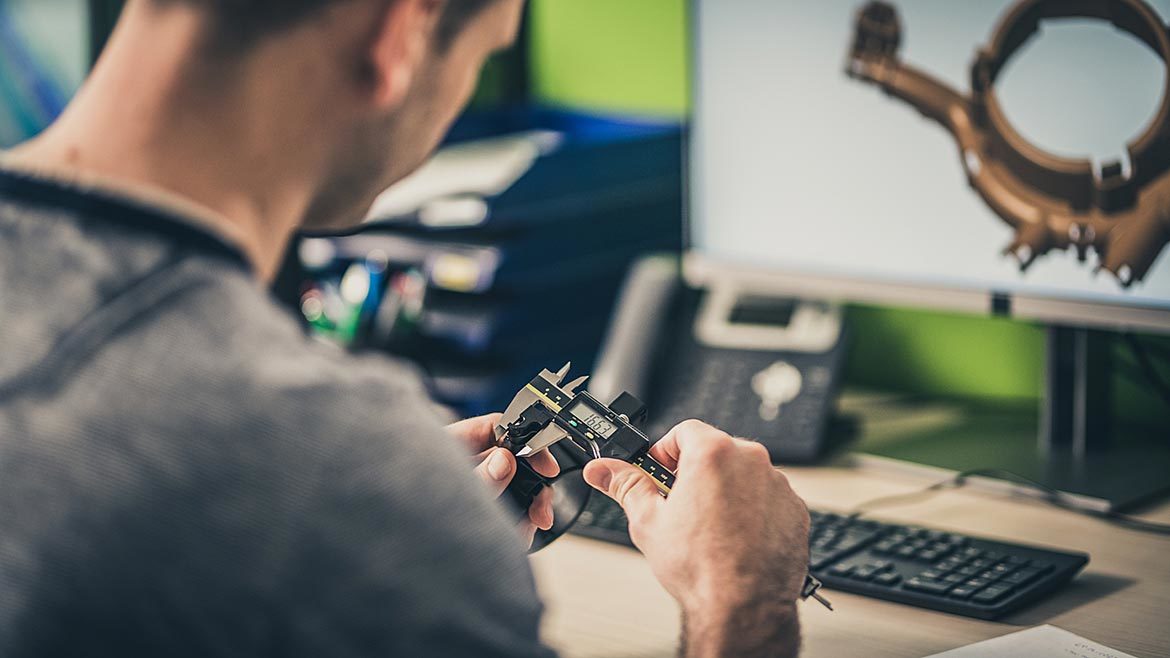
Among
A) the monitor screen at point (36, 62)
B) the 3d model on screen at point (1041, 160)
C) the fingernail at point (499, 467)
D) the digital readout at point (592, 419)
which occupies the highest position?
the monitor screen at point (36, 62)

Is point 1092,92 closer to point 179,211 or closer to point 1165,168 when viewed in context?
point 1165,168

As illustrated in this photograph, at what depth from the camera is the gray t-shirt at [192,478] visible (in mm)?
441

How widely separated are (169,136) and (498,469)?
0.35 meters

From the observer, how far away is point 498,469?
81 centimetres

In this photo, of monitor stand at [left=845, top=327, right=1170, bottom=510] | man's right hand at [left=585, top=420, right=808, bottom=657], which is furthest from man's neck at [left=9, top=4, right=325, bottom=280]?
monitor stand at [left=845, top=327, right=1170, bottom=510]

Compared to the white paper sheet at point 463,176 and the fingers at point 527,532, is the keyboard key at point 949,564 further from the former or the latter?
the white paper sheet at point 463,176

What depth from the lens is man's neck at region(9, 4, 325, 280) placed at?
51 cm

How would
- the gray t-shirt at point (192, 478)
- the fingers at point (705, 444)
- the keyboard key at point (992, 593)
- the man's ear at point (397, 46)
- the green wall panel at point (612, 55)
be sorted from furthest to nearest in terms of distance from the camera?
the green wall panel at point (612, 55) → the keyboard key at point (992, 593) → the fingers at point (705, 444) → the man's ear at point (397, 46) → the gray t-shirt at point (192, 478)

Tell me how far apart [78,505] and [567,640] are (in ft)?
1.35

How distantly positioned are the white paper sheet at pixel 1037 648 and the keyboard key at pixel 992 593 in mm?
38

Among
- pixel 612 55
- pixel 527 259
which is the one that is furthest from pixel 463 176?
pixel 612 55

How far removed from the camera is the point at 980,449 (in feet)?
3.79

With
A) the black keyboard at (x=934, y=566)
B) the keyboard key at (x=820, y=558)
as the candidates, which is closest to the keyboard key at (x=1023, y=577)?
the black keyboard at (x=934, y=566)

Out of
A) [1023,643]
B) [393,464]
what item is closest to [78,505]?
[393,464]
